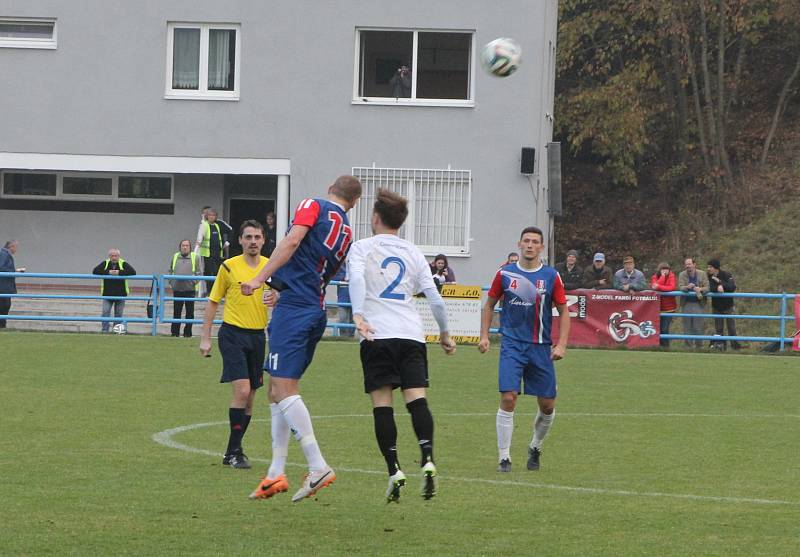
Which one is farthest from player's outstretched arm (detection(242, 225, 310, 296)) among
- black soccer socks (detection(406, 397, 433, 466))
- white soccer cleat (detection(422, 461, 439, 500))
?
white soccer cleat (detection(422, 461, 439, 500))

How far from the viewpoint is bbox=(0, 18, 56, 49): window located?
2966cm

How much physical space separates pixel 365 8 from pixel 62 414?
17.3 m

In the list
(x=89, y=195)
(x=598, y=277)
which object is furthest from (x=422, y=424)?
(x=89, y=195)

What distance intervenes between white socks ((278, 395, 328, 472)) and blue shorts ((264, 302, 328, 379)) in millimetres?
162

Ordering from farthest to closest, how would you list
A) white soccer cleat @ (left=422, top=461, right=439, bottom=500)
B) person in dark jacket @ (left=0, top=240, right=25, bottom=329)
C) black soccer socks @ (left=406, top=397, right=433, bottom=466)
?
person in dark jacket @ (left=0, top=240, right=25, bottom=329) → black soccer socks @ (left=406, top=397, right=433, bottom=466) → white soccer cleat @ (left=422, top=461, right=439, bottom=500)

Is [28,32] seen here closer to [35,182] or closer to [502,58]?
[35,182]

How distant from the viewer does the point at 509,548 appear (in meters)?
7.30

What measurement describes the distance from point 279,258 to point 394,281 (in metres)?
0.74

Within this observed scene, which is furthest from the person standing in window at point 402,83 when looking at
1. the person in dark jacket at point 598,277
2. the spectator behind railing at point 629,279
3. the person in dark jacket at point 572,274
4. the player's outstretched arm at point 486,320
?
the player's outstretched arm at point 486,320

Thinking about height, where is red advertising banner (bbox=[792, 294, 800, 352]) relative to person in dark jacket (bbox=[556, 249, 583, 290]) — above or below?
below

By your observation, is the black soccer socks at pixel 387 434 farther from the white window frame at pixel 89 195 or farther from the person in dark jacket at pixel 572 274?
the white window frame at pixel 89 195

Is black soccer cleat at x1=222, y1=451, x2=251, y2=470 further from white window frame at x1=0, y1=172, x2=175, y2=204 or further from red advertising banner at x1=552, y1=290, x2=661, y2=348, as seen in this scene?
white window frame at x1=0, y1=172, x2=175, y2=204

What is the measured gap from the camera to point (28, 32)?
29953mm

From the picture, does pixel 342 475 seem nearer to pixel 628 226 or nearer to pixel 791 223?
pixel 791 223
